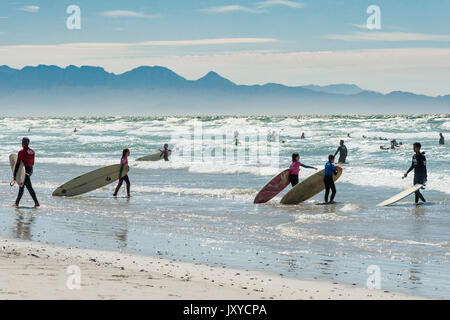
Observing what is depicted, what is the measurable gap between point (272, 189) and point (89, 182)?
18.8ft

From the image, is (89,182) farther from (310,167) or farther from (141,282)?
(141,282)

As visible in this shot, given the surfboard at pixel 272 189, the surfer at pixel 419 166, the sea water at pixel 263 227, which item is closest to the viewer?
the sea water at pixel 263 227

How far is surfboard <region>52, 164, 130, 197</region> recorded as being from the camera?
61.1ft

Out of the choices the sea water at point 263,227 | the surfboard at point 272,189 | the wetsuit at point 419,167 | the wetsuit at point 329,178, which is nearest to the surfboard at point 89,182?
the sea water at point 263,227

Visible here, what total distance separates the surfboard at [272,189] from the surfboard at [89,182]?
4.07 m

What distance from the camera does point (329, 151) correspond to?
49656 mm

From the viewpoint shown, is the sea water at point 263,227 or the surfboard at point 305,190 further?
the surfboard at point 305,190

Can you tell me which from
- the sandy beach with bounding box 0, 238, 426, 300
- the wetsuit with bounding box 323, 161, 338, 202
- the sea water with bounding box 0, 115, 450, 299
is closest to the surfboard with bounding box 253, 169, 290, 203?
the sea water with bounding box 0, 115, 450, 299

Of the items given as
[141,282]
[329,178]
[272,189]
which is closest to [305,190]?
[329,178]

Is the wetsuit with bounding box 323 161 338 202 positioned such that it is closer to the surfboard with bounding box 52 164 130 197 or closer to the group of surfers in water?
the group of surfers in water

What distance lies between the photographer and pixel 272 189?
1745cm

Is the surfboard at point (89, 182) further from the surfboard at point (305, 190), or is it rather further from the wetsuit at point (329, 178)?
the wetsuit at point (329, 178)

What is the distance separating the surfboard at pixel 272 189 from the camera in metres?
17.2
